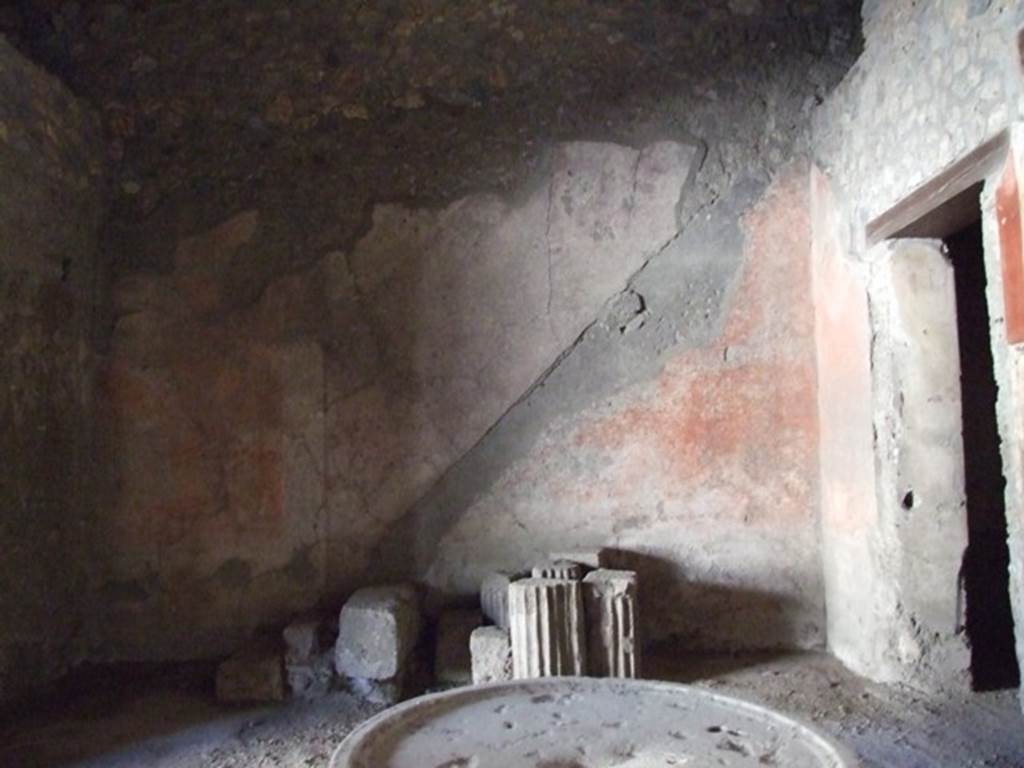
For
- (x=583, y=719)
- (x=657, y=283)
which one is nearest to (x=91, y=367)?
(x=657, y=283)

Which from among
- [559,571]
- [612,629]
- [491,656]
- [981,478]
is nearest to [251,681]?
[491,656]

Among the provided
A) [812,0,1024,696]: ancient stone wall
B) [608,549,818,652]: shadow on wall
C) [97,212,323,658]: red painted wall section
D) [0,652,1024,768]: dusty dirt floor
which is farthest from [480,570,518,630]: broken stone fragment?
[812,0,1024,696]: ancient stone wall

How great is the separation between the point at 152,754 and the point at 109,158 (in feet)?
8.51

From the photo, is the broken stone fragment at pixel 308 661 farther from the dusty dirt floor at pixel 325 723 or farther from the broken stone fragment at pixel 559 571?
the broken stone fragment at pixel 559 571

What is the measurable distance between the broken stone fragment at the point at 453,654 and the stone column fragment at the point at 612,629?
0.52 m

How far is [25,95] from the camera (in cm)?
338

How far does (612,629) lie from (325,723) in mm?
1129

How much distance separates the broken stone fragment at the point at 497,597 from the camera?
354 centimetres

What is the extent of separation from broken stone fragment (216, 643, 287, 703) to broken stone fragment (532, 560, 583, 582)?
3.60ft

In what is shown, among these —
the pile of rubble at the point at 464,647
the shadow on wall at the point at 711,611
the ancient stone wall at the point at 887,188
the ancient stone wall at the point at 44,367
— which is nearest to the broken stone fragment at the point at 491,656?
the pile of rubble at the point at 464,647

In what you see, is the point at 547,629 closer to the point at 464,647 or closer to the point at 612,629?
the point at 612,629

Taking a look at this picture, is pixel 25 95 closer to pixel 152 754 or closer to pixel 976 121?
pixel 152 754

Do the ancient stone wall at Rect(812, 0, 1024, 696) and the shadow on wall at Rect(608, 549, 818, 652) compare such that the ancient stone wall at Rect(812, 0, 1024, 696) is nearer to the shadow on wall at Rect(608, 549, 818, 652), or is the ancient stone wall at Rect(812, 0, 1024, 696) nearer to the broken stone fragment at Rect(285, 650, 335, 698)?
the shadow on wall at Rect(608, 549, 818, 652)

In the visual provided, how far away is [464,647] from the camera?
348 centimetres
